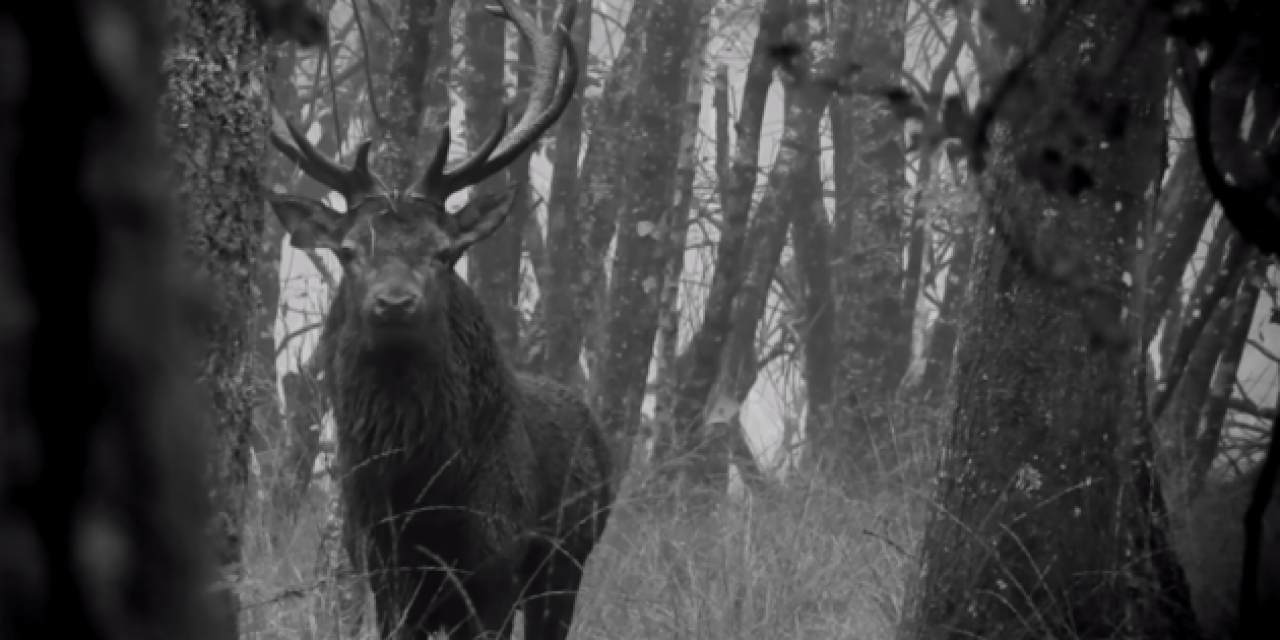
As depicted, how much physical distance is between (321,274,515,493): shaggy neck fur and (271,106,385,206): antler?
48cm

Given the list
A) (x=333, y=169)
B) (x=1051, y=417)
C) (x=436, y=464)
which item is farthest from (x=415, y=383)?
(x=1051, y=417)

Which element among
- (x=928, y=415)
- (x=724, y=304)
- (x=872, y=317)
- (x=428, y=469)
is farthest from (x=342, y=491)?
(x=872, y=317)

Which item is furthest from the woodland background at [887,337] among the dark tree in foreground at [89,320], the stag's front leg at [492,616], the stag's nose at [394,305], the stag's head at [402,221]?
the dark tree in foreground at [89,320]

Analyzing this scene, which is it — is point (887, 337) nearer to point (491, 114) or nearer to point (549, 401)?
point (491, 114)

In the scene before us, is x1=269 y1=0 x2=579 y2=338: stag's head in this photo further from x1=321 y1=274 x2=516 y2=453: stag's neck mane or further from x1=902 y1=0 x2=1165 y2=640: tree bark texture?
x1=902 y1=0 x2=1165 y2=640: tree bark texture

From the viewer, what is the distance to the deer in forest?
6.21m

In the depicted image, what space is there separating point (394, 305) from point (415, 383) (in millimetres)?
432

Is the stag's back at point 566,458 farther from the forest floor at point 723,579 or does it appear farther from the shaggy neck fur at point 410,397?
the shaggy neck fur at point 410,397

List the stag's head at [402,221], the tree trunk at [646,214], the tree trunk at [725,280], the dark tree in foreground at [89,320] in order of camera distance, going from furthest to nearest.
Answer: the tree trunk at [725,280] < the tree trunk at [646,214] < the stag's head at [402,221] < the dark tree in foreground at [89,320]

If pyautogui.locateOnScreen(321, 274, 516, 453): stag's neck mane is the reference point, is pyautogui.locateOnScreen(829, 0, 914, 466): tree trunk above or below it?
above

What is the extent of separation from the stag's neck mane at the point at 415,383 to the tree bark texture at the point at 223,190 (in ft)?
7.96

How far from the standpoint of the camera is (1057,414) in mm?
4605

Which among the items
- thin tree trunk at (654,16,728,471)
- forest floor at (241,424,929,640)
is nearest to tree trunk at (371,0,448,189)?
forest floor at (241,424,929,640)

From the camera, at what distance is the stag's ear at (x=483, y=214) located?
6.91 m
